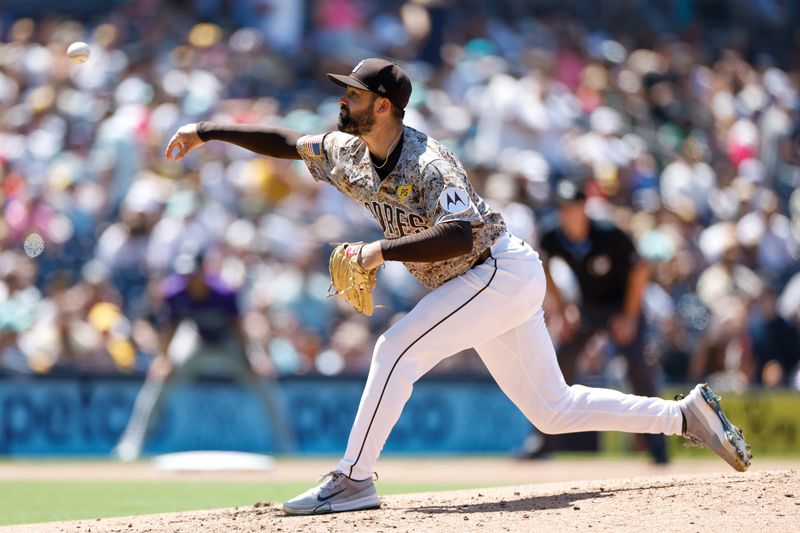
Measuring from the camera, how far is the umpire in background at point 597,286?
408 inches

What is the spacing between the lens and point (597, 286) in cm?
1061

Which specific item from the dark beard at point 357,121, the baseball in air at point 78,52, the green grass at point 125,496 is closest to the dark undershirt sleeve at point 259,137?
the dark beard at point 357,121

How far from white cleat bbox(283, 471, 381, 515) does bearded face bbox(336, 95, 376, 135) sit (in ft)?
5.01

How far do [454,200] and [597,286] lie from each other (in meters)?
5.23

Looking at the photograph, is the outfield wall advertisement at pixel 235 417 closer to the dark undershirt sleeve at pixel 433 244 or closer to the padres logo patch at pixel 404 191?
the padres logo patch at pixel 404 191

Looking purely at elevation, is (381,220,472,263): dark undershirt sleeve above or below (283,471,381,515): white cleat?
above

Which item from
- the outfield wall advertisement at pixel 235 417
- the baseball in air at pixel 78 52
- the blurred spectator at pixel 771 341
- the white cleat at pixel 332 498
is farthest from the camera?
the blurred spectator at pixel 771 341

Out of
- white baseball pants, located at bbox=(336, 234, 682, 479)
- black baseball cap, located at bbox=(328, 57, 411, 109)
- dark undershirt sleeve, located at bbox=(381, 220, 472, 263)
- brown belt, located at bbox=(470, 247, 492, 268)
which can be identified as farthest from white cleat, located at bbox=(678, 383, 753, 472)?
black baseball cap, located at bbox=(328, 57, 411, 109)

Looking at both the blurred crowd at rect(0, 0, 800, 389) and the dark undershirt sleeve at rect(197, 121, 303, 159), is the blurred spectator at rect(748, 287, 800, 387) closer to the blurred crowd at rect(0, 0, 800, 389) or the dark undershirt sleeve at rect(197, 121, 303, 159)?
the blurred crowd at rect(0, 0, 800, 389)

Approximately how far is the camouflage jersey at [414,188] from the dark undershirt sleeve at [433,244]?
51mm

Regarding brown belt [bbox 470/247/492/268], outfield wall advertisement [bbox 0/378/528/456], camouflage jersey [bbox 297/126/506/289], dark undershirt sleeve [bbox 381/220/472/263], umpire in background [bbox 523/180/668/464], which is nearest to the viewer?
dark undershirt sleeve [bbox 381/220/472/263]

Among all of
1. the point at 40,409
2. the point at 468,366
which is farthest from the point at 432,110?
the point at 40,409

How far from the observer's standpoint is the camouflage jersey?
5625mm

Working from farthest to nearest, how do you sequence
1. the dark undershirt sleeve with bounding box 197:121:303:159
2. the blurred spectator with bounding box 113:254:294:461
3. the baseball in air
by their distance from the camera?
the blurred spectator with bounding box 113:254:294:461
the baseball in air
the dark undershirt sleeve with bounding box 197:121:303:159
